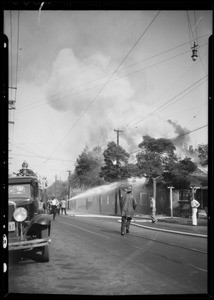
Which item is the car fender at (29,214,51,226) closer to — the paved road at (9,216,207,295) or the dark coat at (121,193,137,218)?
the paved road at (9,216,207,295)

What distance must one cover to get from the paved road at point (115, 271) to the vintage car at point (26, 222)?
0.38 metres

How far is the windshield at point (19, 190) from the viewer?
8.84 m

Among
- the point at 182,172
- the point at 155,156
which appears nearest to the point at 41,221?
the point at 182,172

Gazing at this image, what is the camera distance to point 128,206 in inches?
518

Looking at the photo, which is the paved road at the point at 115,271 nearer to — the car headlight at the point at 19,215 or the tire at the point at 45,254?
the tire at the point at 45,254

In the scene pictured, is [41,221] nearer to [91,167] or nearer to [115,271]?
[115,271]

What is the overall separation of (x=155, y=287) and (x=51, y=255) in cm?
361

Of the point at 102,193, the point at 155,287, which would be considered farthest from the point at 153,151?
the point at 155,287

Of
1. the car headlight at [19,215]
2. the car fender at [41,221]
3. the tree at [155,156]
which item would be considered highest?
the tree at [155,156]

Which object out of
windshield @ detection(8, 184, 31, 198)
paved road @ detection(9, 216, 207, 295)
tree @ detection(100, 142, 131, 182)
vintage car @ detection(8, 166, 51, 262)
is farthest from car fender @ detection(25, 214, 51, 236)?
tree @ detection(100, 142, 131, 182)

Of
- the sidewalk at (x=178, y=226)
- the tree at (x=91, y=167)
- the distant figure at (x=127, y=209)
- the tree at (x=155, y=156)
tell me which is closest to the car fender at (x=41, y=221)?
the distant figure at (x=127, y=209)
